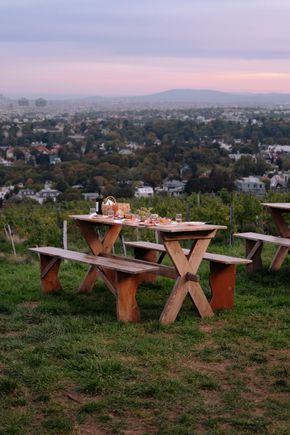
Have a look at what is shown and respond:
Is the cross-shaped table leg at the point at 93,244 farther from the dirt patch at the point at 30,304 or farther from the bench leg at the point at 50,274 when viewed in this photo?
the dirt patch at the point at 30,304

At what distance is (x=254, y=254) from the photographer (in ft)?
27.6

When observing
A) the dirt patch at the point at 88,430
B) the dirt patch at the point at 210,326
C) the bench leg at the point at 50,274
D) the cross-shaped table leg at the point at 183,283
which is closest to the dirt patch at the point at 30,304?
the bench leg at the point at 50,274

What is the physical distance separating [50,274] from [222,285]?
73.5 inches

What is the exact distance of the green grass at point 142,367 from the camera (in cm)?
393

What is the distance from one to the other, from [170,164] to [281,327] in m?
40.2

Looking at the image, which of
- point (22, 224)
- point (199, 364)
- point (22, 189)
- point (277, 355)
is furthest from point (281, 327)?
point (22, 189)

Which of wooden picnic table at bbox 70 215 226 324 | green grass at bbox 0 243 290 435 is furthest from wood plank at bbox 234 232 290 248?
wooden picnic table at bbox 70 215 226 324

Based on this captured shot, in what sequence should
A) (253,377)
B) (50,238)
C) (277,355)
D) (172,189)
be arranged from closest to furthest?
1. (253,377)
2. (277,355)
3. (50,238)
4. (172,189)

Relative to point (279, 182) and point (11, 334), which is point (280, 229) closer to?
point (11, 334)

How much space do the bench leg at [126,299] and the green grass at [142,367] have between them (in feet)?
0.50

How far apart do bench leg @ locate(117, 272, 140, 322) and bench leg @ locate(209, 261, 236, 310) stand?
79 centimetres

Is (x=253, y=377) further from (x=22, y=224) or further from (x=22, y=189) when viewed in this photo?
(x=22, y=189)

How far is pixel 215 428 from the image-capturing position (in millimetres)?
3811

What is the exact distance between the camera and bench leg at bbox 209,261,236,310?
6605 millimetres
